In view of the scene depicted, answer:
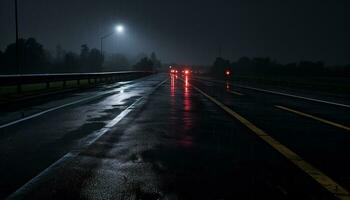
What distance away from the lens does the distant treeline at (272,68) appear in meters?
74.7

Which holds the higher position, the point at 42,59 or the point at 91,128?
the point at 42,59

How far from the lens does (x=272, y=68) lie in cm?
10531

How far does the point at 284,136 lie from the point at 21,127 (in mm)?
6313

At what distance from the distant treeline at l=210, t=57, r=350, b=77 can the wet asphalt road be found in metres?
59.8

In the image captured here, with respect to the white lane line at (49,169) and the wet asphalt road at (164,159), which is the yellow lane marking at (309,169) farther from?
the white lane line at (49,169)

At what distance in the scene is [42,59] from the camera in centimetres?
10569

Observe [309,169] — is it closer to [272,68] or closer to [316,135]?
[316,135]

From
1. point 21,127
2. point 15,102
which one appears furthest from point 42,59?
point 21,127

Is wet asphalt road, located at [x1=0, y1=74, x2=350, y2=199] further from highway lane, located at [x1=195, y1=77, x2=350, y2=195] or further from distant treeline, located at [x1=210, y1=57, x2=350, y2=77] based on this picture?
distant treeline, located at [x1=210, y1=57, x2=350, y2=77]

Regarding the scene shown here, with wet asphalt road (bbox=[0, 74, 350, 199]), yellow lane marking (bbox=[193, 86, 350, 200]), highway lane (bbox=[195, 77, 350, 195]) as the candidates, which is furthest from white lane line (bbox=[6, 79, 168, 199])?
highway lane (bbox=[195, 77, 350, 195])

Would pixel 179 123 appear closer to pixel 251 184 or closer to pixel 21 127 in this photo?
pixel 21 127

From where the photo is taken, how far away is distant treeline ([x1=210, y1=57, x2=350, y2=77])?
245ft

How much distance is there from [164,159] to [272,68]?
10363 cm

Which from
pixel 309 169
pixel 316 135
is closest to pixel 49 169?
pixel 309 169
